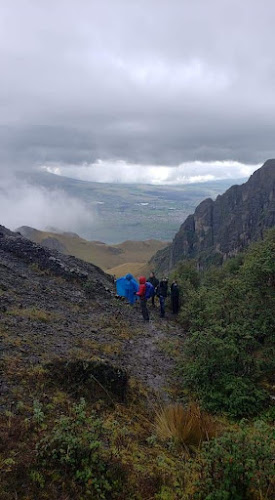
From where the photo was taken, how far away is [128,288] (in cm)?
2053

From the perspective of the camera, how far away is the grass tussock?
25.0 ft

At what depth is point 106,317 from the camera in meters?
17.7

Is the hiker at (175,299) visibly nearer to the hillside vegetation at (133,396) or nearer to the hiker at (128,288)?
the hillside vegetation at (133,396)

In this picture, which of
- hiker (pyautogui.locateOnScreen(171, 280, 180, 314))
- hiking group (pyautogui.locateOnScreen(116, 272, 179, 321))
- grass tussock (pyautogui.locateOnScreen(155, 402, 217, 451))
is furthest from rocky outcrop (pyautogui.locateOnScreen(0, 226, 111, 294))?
grass tussock (pyautogui.locateOnScreen(155, 402, 217, 451))

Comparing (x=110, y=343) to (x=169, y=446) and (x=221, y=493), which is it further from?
(x=221, y=493)

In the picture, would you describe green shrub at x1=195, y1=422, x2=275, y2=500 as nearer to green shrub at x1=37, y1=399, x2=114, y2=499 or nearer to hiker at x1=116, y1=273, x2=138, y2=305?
green shrub at x1=37, y1=399, x2=114, y2=499

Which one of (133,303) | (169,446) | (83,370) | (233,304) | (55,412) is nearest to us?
(169,446)

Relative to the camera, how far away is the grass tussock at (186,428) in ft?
25.0

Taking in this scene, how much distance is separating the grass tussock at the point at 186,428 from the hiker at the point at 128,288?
12192mm

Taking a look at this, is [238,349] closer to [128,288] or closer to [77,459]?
[77,459]

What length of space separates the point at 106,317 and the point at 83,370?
775 centimetres

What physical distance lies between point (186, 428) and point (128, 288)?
13.0 m

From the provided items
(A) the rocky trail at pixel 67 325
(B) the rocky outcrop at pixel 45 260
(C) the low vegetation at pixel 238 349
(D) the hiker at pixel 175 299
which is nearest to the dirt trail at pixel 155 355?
(A) the rocky trail at pixel 67 325

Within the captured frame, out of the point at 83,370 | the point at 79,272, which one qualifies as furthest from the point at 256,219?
the point at 83,370
